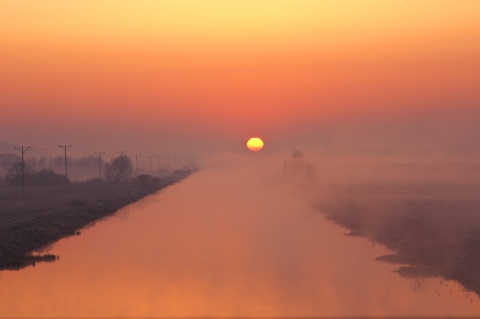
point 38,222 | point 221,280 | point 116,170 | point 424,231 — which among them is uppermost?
point 116,170

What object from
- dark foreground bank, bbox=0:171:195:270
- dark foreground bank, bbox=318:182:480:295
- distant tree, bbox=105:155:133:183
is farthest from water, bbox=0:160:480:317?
distant tree, bbox=105:155:133:183

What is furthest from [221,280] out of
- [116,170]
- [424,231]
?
[116,170]

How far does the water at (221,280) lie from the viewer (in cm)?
2709

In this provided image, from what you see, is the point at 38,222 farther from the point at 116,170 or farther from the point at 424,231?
the point at 116,170

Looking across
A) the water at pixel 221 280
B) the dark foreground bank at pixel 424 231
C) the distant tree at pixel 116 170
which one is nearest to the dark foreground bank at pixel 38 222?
the water at pixel 221 280

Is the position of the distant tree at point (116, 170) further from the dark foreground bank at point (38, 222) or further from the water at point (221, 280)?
the water at point (221, 280)

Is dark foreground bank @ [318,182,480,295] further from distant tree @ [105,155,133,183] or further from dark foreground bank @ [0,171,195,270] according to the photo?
distant tree @ [105,155,133,183]

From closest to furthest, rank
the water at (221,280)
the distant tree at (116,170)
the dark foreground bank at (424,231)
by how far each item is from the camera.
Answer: the water at (221,280)
the dark foreground bank at (424,231)
the distant tree at (116,170)

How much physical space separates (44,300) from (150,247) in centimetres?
1798

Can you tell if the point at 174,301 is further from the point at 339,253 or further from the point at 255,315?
the point at 339,253

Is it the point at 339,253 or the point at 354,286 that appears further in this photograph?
the point at 339,253

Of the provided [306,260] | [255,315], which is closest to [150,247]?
[306,260]

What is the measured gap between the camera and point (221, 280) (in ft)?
110

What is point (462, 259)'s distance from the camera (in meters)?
36.3
